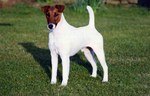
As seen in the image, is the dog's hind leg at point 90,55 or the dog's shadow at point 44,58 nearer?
the dog's hind leg at point 90,55

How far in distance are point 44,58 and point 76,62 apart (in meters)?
0.78

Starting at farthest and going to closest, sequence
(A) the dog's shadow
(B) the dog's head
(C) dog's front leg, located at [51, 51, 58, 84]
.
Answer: (A) the dog's shadow
(C) dog's front leg, located at [51, 51, 58, 84]
(B) the dog's head

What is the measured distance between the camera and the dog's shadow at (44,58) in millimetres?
8955

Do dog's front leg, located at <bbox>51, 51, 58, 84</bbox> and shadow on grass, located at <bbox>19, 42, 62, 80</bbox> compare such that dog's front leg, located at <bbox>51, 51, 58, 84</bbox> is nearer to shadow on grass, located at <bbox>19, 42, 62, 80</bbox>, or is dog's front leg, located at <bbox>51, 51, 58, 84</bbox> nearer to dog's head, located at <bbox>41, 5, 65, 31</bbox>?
shadow on grass, located at <bbox>19, 42, 62, 80</bbox>

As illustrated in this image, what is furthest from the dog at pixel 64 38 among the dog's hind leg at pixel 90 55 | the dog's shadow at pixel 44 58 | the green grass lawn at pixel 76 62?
the dog's shadow at pixel 44 58

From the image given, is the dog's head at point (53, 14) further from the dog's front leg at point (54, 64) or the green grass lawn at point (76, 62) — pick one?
the green grass lawn at point (76, 62)

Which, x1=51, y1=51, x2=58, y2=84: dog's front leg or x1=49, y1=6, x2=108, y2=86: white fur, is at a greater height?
x1=49, y1=6, x2=108, y2=86: white fur

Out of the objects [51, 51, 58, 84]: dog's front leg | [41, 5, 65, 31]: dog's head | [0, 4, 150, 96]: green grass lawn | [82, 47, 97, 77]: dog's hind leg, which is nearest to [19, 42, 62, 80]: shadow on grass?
[0, 4, 150, 96]: green grass lawn

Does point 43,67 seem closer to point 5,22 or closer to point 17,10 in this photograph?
point 5,22

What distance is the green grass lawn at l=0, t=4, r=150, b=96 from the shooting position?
7.30m

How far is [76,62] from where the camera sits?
970 centimetres

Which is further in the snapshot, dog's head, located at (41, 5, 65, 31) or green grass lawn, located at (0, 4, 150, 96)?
green grass lawn, located at (0, 4, 150, 96)

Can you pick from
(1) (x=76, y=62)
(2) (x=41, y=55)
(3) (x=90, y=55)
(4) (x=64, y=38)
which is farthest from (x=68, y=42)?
(2) (x=41, y=55)

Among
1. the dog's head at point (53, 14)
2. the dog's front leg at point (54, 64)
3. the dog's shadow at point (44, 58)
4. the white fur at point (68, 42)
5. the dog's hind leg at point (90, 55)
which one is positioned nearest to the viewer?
the dog's head at point (53, 14)
